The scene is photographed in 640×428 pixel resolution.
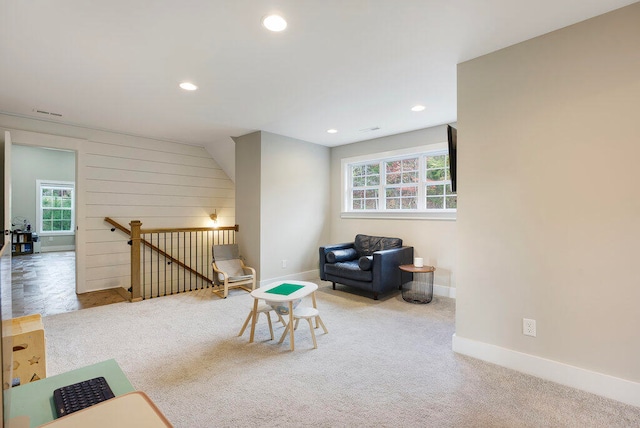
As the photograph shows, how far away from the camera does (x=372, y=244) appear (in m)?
5.05

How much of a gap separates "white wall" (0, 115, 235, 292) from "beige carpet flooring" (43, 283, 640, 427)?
4.84ft

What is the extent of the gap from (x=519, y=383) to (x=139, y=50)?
3937mm

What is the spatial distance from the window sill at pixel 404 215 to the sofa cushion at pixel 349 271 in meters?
0.97

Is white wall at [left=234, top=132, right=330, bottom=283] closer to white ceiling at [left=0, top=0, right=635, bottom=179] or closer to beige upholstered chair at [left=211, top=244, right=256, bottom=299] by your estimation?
beige upholstered chair at [left=211, top=244, right=256, bottom=299]

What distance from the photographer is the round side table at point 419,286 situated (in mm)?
4153

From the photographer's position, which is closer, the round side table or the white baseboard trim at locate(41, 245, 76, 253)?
the round side table

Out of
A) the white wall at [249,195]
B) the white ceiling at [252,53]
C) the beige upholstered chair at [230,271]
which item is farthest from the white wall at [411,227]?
the beige upholstered chair at [230,271]

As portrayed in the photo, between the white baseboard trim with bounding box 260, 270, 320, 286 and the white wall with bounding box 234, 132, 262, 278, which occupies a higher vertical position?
the white wall with bounding box 234, 132, 262, 278

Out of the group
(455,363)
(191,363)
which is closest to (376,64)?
(455,363)

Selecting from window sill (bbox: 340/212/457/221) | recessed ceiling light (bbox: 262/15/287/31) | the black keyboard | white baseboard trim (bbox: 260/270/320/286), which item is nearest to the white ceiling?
recessed ceiling light (bbox: 262/15/287/31)

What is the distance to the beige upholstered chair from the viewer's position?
451 centimetres

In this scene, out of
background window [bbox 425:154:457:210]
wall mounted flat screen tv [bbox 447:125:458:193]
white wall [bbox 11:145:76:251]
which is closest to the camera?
wall mounted flat screen tv [bbox 447:125:458:193]

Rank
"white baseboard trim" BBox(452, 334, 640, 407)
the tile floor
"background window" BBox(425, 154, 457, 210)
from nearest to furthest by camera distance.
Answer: "white baseboard trim" BBox(452, 334, 640, 407)
the tile floor
"background window" BBox(425, 154, 457, 210)

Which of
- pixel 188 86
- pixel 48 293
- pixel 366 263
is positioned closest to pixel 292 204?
pixel 366 263
